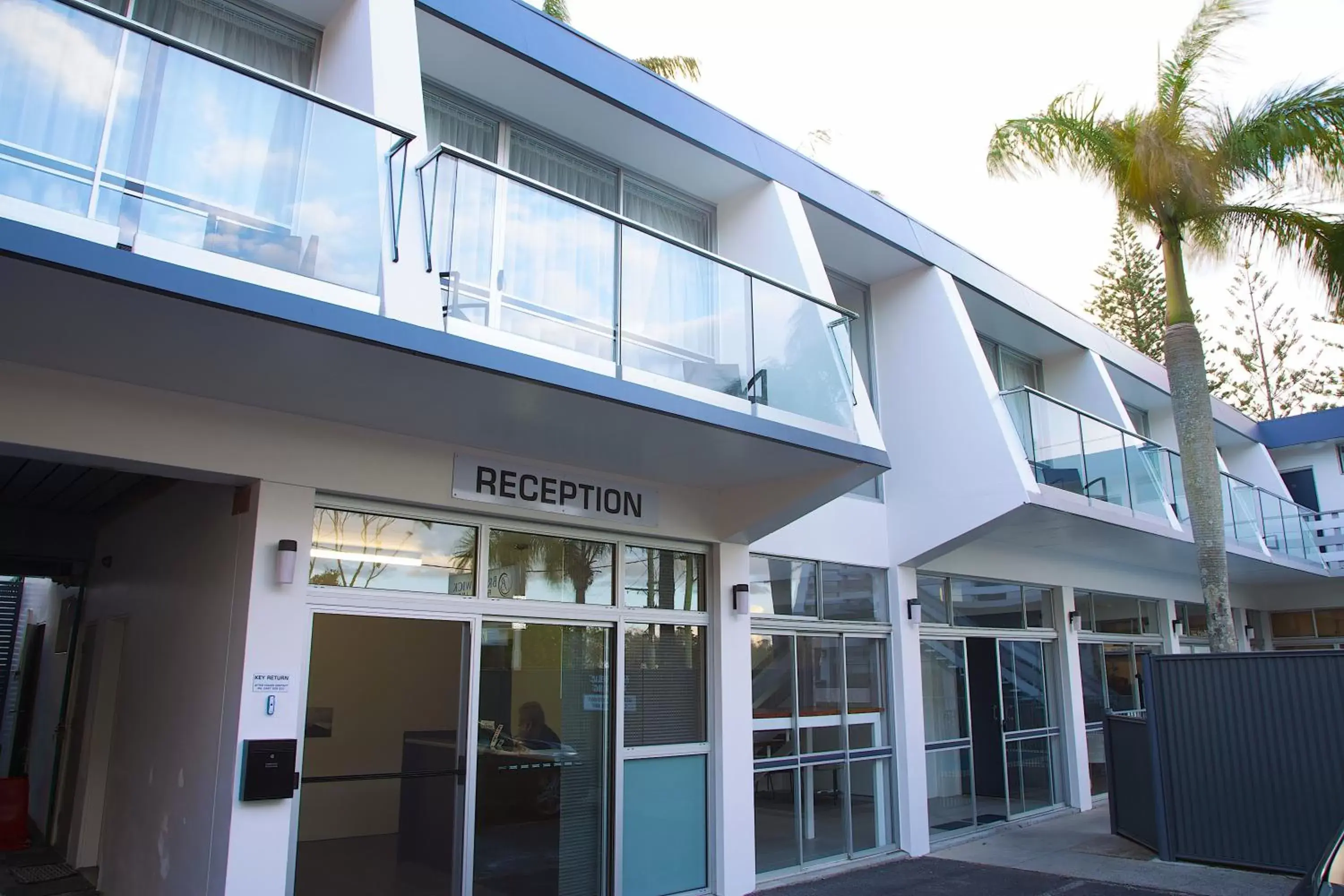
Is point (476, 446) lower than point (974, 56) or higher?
lower

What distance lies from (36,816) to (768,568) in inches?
350

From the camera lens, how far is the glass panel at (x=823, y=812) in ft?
28.6

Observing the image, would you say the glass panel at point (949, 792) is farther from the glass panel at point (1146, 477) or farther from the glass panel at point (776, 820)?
the glass panel at point (1146, 477)

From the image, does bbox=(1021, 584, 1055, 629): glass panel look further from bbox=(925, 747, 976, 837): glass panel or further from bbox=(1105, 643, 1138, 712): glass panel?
bbox=(925, 747, 976, 837): glass panel

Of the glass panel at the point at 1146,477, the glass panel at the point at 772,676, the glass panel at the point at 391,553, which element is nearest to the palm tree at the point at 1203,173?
the glass panel at the point at 1146,477

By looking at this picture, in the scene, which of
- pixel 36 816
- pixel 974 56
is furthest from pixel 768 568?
pixel 36 816

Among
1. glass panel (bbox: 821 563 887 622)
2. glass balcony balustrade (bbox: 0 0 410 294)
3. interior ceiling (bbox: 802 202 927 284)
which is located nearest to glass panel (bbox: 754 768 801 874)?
glass panel (bbox: 821 563 887 622)

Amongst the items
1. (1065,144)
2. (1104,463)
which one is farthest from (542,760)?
(1065,144)

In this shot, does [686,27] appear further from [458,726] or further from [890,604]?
[458,726]

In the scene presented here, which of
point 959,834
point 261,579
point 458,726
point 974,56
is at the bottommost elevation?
point 959,834

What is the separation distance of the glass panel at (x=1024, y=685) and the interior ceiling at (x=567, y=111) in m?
6.75

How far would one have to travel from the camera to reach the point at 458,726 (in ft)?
20.8

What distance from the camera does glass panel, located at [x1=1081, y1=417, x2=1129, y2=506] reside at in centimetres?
1060

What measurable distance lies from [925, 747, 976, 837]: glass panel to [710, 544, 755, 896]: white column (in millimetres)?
2857
